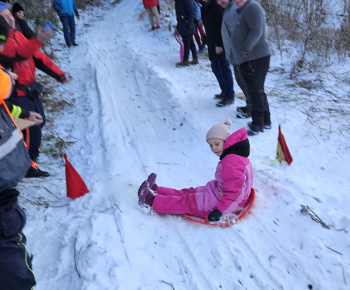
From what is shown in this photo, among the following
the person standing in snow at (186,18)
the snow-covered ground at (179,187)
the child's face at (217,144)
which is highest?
the person standing in snow at (186,18)

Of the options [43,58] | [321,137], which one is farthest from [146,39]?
[321,137]

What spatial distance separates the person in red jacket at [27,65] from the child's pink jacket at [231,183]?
234 centimetres

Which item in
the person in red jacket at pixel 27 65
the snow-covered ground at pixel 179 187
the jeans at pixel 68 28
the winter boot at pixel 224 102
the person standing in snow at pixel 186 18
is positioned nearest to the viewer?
the snow-covered ground at pixel 179 187

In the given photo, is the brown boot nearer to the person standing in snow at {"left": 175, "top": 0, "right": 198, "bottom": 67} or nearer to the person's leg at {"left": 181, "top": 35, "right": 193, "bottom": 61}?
the person's leg at {"left": 181, "top": 35, "right": 193, "bottom": 61}

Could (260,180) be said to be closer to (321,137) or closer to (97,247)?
(321,137)

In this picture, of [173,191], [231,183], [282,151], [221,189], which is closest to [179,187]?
[173,191]

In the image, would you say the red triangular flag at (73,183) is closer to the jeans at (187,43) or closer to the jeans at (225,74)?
the jeans at (225,74)

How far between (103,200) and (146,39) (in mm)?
7836

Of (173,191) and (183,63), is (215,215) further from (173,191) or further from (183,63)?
(183,63)

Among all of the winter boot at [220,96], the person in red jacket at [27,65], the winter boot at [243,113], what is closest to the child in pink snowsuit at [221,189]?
the person in red jacket at [27,65]

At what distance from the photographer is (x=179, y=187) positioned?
385cm

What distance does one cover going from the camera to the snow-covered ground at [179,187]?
2.64 meters

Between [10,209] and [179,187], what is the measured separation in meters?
2.21

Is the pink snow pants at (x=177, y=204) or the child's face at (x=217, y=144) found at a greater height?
the child's face at (x=217, y=144)
